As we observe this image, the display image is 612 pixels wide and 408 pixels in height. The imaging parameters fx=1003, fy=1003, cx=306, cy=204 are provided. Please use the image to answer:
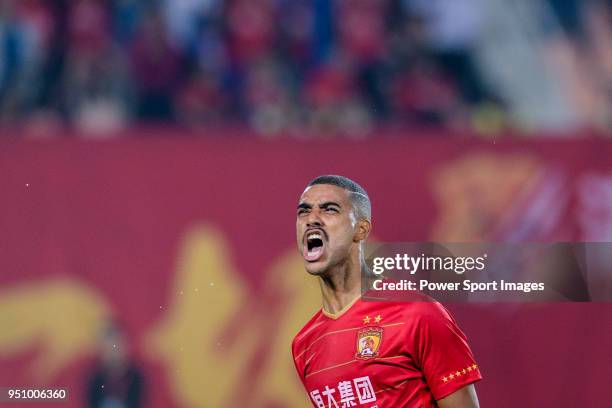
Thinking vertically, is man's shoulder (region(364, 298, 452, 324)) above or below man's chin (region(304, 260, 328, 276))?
below

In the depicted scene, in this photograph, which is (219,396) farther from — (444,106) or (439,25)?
(439,25)

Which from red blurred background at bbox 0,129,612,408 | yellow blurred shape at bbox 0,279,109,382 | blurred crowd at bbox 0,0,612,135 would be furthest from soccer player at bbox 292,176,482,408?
blurred crowd at bbox 0,0,612,135

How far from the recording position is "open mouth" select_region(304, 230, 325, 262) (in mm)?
3494

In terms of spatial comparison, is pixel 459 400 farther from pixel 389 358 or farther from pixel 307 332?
pixel 307 332

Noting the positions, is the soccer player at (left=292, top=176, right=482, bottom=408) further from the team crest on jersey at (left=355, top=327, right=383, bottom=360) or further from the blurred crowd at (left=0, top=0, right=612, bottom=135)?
the blurred crowd at (left=0, top=0, right=612, bottom=135)

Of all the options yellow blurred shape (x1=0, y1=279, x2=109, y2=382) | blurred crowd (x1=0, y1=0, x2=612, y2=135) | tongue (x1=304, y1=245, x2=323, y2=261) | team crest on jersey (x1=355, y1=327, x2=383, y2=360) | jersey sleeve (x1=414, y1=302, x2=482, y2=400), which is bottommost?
jersey sleeve (x1=414, y1=302, x2=482, y2=400)

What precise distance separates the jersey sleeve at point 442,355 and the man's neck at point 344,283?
330mm

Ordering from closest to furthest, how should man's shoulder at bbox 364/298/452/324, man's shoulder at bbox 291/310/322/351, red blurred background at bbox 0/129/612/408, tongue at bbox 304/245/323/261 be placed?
man's shoulder at bbox 364/298/452/324
tongue at bbox 304/245/323/261
man's shoulder at bbox 291/310/322/351
red blurred background at bbox 0/129/612/408

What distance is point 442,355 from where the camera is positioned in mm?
3223

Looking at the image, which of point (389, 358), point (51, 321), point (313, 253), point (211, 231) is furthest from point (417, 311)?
point (51, 321)

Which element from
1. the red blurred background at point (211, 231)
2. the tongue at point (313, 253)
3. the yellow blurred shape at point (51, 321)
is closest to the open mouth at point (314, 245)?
the tongue at point (313, 253)

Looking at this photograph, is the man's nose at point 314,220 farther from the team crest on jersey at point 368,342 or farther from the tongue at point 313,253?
the team crest on jersey at point 368,342

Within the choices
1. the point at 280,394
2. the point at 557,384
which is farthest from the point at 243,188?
the point at 557,384

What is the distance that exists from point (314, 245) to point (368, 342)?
0.41 m
